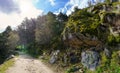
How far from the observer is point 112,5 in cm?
3509

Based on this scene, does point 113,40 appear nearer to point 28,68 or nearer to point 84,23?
point 84,23

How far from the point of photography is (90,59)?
29.5 m

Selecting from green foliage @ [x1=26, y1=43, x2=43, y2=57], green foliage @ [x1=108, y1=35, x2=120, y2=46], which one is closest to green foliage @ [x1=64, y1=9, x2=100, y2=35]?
green foliage @ [x1=108, y1=35, x2=120, y2=46]

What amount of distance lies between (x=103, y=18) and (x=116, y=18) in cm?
234

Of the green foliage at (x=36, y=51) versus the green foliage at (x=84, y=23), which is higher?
the green foliage at (x=84, y=23)

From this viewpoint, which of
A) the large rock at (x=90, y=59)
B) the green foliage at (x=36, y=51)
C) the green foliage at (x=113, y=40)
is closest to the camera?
the large rock at (x=90, y=59)

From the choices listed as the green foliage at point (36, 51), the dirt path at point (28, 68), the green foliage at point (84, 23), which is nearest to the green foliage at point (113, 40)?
the green foliage at point (84, 23)

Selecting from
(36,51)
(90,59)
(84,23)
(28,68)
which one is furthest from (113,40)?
(36,51)

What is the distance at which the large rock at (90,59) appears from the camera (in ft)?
93.3

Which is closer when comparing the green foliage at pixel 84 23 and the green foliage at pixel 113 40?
the green foliage at pixel 113 40

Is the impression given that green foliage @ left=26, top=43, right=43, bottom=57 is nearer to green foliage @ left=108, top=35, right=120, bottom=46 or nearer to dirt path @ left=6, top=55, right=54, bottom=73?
dirt path @ left=6, top=55, right=54, bottom=73

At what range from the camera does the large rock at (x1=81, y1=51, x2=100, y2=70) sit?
93.3 ft

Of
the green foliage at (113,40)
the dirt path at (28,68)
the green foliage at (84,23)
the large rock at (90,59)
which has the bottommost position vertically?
the dirt path at (28,68)

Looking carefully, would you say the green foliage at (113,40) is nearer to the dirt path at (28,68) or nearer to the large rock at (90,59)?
the large rock at (90,59)
